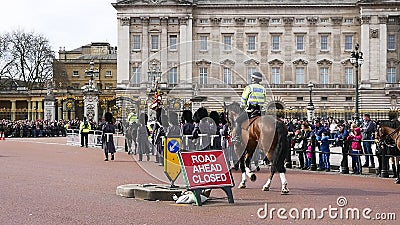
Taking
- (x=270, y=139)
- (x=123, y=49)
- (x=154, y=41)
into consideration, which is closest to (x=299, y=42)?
(x=154, y=41)

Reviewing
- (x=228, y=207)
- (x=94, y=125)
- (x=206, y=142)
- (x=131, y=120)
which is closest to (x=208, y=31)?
(x=94, y=125)

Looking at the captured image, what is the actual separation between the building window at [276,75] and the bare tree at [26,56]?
30.5 meters

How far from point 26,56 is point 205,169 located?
73740 millimetres

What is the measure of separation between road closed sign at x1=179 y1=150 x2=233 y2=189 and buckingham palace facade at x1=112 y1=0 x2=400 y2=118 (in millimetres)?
57735

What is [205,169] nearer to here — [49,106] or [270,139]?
[270,139]

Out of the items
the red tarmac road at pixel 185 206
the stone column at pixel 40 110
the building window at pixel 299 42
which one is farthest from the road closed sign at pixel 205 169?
the building window at pixel 299 42

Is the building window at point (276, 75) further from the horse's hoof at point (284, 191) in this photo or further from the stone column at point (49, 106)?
the horse's hoof at point (284, 191)

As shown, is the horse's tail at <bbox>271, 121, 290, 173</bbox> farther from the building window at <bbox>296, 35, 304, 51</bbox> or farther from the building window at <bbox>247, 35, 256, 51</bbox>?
the building window at <bbox>296, 35, 304, 51</bbox>

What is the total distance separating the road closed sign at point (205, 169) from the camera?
12.0 meters

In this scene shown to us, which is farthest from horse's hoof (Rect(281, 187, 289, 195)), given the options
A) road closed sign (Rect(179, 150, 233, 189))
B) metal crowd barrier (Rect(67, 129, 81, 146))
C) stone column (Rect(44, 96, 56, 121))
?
stone column (Rect(44, 96, 56, 121))

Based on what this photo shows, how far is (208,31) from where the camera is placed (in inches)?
2795

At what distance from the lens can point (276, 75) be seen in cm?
7169

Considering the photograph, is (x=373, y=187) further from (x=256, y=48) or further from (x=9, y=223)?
(x=256, y=48)

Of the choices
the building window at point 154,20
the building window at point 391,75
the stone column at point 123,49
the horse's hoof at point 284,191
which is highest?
the building window at point 154,20
